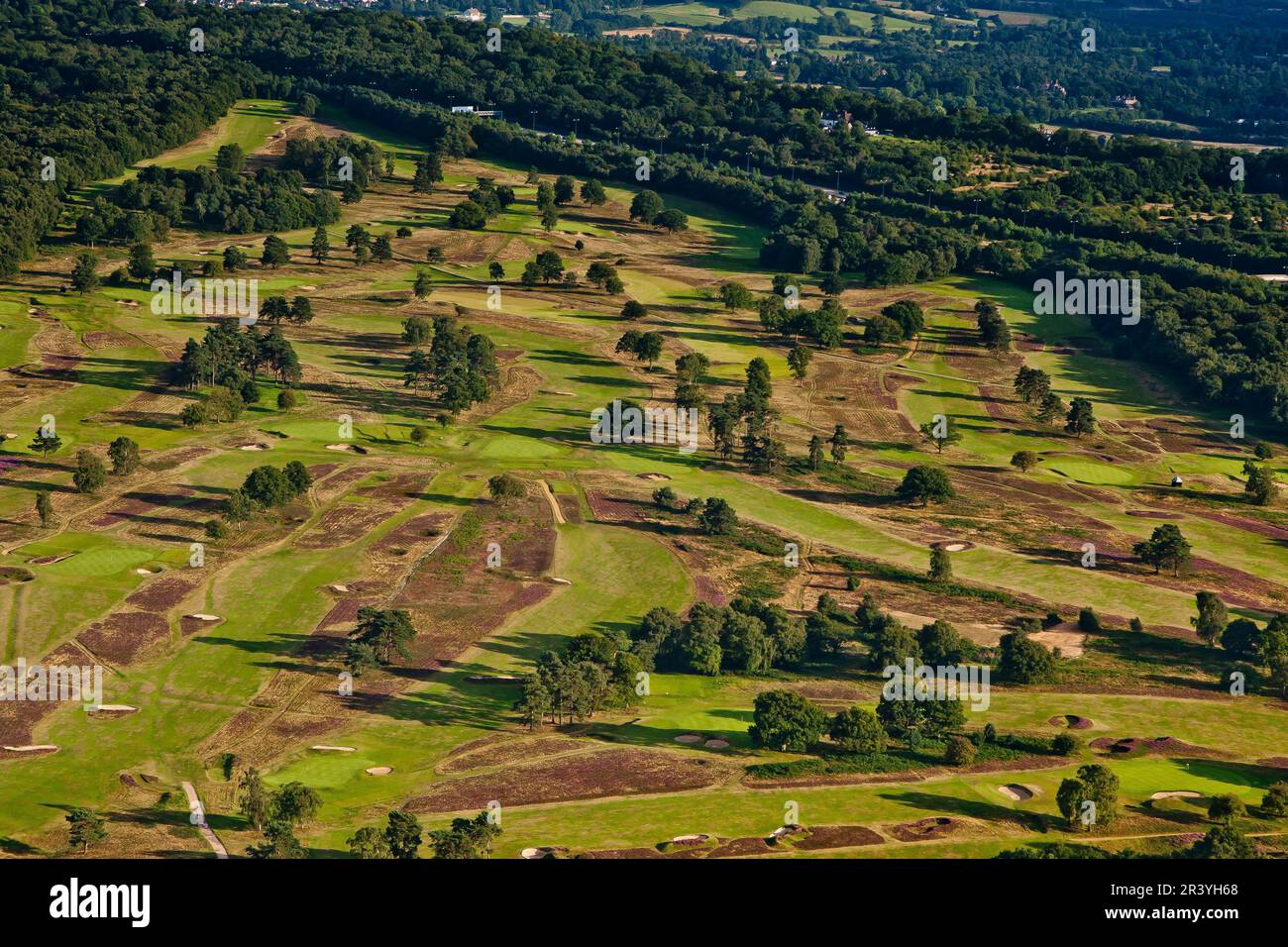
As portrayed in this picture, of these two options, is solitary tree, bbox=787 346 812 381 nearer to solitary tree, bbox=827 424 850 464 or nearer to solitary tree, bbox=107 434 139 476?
solitary tree, bbox=827 424 850 464

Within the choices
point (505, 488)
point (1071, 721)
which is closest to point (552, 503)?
point (505, 488)

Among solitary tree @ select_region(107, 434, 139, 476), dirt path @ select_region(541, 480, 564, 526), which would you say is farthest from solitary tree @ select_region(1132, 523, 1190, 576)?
solitary tree @ select_region(107, 434, 139, 476)

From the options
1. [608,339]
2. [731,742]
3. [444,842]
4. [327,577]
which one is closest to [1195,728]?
[731,742]

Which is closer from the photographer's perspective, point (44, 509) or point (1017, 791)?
point (1017, 791)

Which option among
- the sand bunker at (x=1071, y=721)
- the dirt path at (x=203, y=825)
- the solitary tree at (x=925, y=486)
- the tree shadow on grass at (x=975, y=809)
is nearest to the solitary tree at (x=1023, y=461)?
the solitary tree at (x=925, y=486)

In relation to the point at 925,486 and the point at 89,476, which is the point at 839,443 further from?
the point at 89,476
